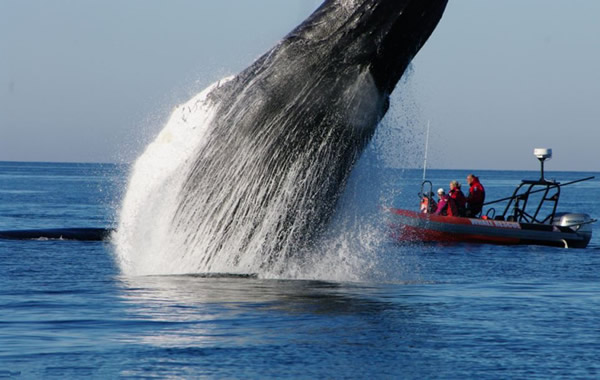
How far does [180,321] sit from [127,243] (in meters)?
3.80

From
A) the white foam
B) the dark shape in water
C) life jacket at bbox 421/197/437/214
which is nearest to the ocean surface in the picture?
the white foam

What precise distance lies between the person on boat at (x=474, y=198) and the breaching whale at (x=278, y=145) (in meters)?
14.1

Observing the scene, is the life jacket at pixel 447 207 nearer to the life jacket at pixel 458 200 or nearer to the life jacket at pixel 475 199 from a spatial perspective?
the life jacket at pixel 458 200

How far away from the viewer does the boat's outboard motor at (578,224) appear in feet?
77.5

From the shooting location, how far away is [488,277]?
13930 millimetres

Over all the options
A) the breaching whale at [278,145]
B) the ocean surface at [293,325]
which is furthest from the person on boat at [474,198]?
the breaching whale at [278,145]

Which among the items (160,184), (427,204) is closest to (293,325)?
(160,184)

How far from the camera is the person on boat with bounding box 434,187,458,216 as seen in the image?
81.0ft

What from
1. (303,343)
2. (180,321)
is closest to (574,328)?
(303,343)

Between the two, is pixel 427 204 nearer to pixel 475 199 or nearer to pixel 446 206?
pixel 446 206

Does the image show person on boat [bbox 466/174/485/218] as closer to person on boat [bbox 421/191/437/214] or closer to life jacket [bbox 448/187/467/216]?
life jacket [bbox 448/187/467/216]

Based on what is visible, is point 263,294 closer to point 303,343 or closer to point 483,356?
point 303,343

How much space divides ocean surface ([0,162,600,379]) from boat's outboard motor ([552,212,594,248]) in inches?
401

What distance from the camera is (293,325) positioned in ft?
27.2
